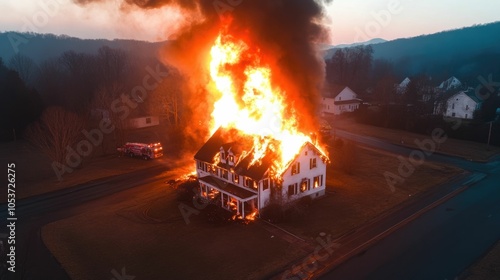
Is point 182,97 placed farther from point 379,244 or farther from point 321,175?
point 379,244

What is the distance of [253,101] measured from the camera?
114 ft

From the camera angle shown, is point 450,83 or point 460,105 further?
point 450,83

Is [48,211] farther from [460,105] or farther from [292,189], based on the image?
[460,105]

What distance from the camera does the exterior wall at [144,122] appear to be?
212ft

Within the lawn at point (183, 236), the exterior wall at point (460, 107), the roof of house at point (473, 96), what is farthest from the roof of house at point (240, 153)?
the roof of house at point (473, 96)

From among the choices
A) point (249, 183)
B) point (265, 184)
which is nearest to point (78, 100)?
point (249, 183)

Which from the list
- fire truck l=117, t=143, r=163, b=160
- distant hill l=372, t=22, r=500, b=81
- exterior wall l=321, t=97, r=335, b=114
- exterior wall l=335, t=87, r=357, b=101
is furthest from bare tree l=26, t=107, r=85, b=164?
distant hill l=372, t=22, r=500, b=81

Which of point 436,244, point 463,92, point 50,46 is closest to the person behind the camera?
point 436,244

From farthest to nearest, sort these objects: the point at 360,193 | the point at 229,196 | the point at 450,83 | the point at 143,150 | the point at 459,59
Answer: the point at 459,59 → the point at 450,83 → the point at 143,150 → the point at 360,193 → the point at 229,196

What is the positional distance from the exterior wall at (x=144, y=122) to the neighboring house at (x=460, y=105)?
59.4m

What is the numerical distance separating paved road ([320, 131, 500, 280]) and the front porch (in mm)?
8931

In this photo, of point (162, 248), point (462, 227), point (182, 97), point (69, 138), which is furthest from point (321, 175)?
point (182, 97)

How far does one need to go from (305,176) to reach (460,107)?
184 ft

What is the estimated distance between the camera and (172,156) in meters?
48.2
